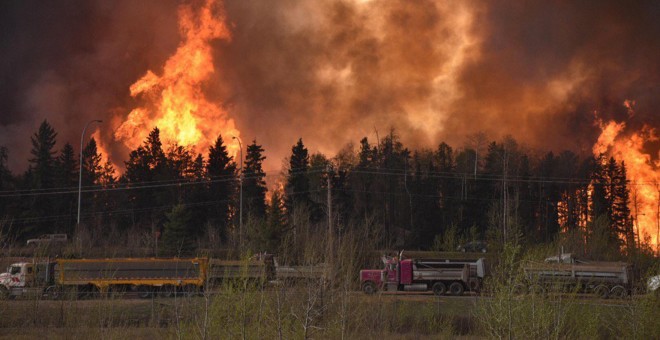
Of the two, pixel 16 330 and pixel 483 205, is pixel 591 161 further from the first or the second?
pixel 16 330

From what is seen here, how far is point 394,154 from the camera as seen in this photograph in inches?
3979

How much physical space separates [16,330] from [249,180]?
54.0 meters

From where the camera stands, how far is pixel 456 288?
2062 inches

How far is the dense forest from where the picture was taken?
8012 centimetres

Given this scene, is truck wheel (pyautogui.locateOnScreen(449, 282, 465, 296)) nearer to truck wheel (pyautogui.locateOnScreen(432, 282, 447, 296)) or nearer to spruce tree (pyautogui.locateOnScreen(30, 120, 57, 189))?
truck wheel (pyautogui.locateOnScreen(432, 282, 447, 296))

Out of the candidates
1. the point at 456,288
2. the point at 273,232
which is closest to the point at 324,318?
the point at 456,288

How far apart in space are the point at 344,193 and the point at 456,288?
39505mm

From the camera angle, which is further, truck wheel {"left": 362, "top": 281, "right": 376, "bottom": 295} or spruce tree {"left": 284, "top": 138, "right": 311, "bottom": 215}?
spruce tree {"left": 284, "top": 138, "right": 311, "bottom": 215}

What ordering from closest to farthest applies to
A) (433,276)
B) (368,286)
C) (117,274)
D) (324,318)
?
(324,318) → (117,274) → (368,286) → (433,276)

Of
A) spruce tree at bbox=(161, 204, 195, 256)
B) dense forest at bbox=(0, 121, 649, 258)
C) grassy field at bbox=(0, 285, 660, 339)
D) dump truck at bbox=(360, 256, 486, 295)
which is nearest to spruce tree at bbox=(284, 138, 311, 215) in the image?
dense forest at bbox=(0, 121, 649, 258)

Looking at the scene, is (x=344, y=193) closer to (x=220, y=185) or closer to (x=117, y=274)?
(x=220, y=185)

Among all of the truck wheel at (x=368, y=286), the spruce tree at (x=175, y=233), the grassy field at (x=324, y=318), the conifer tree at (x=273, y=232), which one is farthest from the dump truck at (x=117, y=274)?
the spruce tree at (x=175, y=233)

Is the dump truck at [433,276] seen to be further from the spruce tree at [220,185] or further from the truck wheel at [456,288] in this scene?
the spruce tree at [220,185]

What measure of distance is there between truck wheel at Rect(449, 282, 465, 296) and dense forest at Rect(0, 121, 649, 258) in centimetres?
2063
